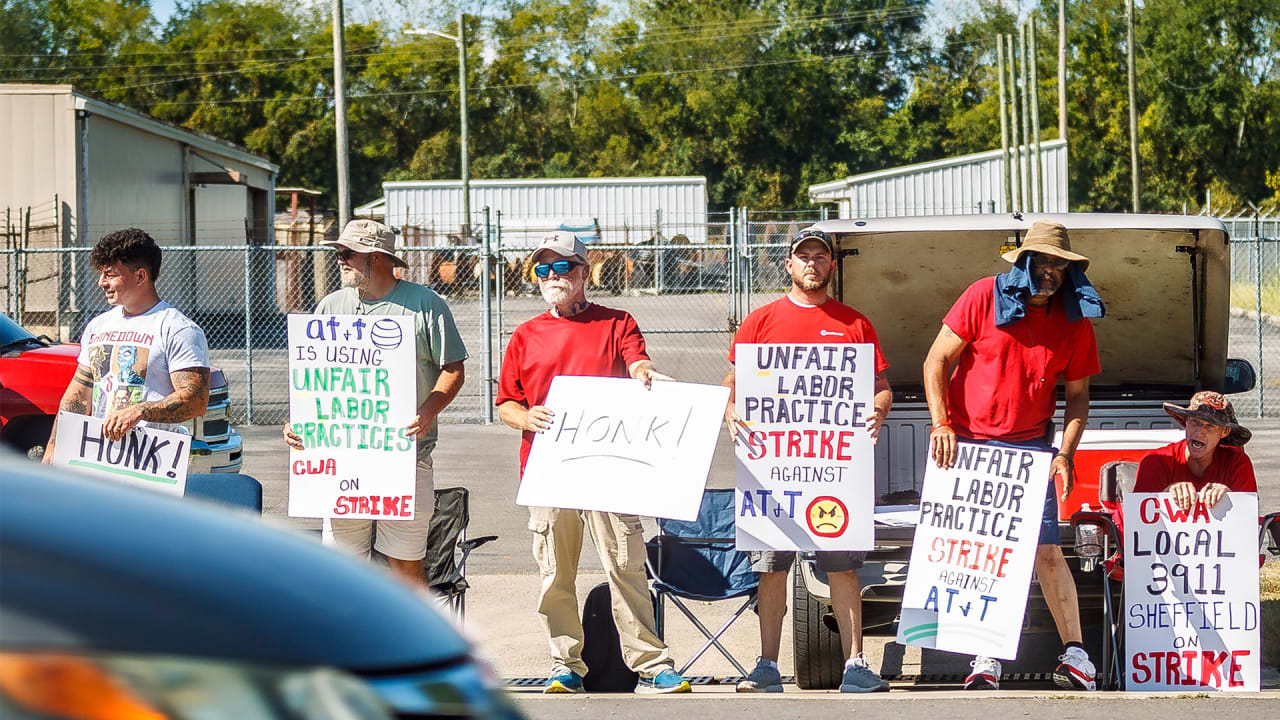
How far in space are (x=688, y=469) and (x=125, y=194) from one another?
75.8 feet

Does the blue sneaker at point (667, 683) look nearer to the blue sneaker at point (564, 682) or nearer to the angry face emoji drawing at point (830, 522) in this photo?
the blue sneaker at point (564, 682)

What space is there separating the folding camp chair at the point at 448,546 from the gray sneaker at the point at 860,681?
1.67 meters

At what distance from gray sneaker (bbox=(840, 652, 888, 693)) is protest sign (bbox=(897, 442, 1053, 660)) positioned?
0.21 m

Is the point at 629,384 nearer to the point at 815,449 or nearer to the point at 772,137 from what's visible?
the point at 815,449

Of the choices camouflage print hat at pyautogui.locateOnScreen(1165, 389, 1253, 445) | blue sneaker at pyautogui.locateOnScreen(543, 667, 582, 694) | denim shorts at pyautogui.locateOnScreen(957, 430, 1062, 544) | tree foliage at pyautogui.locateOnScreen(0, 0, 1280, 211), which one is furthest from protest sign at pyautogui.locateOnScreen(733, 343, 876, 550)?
tree foliage at pyautogui.locateOnScreen(0, 0, 1280, 211)

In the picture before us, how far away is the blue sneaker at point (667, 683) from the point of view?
5777 millimetres

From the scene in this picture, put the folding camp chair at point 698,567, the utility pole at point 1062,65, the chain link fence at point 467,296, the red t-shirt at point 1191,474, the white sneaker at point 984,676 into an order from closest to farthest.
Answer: the white sneaker at point 984,676, the red t-shirt at point 1191,474, the folding camp chair at point 698,567, the chain link fence at point 467,296, the utility pole at point 1062,65

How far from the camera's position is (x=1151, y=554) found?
6035 mm

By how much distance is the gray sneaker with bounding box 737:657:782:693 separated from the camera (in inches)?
232

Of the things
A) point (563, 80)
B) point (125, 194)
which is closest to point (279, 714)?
point (125, 194)

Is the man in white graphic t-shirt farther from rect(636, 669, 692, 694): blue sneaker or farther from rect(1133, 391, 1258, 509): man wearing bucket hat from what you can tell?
rect(1133, 391, 1258, 509): man wearing bucket hat

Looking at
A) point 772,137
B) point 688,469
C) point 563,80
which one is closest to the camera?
point 688,469

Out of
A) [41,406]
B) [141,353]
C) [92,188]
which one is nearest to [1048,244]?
[141,353]

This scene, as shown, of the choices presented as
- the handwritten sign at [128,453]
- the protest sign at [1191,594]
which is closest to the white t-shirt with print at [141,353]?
the handwritten sign at [128,453]
